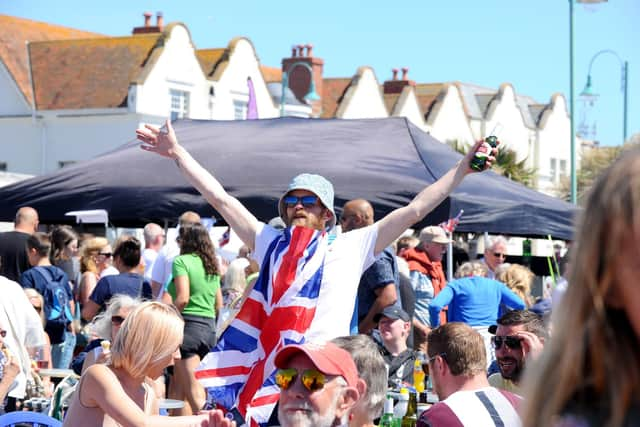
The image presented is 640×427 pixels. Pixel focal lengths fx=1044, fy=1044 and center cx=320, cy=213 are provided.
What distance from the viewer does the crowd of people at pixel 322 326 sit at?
4.44 feet

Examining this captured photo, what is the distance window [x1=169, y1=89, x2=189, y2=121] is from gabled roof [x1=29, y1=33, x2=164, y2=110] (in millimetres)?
1666

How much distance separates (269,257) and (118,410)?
861 mm

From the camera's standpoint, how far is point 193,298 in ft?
28.2

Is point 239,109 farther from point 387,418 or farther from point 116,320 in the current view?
point 387,418

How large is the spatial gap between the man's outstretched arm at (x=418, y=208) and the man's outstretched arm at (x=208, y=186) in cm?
55

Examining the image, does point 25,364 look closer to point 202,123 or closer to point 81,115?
point 202,123

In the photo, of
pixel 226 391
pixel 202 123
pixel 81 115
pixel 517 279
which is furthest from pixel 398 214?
pixel 81 115

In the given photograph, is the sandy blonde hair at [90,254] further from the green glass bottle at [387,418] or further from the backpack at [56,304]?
the green glass bottle at [387,418]

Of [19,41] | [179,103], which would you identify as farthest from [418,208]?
[19,41]

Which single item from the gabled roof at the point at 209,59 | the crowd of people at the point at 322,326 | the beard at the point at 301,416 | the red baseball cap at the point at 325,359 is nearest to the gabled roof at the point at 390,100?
the gabled roof at the point at 209,59

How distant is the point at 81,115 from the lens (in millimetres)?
33531

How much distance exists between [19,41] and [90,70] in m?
3.69

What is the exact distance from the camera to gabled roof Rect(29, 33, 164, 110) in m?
33.6

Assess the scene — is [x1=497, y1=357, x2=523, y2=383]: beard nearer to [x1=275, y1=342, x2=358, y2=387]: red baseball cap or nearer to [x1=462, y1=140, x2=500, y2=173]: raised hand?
[x1=462, y1=140, x2=500, y2=173]: raised hand
